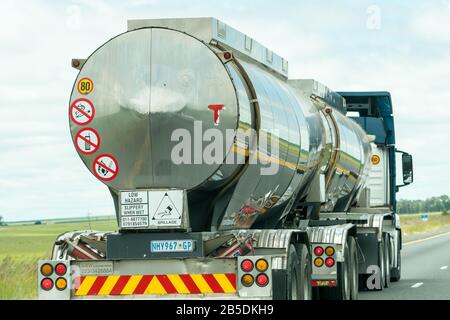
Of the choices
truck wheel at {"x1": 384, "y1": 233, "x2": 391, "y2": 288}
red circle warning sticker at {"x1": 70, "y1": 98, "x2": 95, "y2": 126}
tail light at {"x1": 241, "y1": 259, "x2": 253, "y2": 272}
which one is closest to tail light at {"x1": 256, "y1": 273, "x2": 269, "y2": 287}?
tail light at {"x1": 241, "y1": 259, "x2": 253, "y2": 272}

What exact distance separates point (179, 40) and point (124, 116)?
99cm

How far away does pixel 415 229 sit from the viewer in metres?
74.4

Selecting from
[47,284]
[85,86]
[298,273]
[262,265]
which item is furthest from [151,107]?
[298,273]

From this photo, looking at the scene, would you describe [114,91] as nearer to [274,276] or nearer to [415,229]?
[274,276]

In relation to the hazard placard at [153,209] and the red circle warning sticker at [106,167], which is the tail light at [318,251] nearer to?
the hazard placard at [153,209]

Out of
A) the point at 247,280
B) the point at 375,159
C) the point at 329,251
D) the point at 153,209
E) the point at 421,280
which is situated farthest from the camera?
the point at 375,159

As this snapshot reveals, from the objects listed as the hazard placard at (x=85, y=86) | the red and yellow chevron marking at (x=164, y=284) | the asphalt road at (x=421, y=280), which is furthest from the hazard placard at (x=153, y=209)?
the asphalt road at (x=421, y=280)

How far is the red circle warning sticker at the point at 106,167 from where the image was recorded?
12258 mm

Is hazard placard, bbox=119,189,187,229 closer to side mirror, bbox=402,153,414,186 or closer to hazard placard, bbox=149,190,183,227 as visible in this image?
hazard placard, bbox=149,190,183,227

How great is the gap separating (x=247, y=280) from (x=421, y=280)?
1292cm

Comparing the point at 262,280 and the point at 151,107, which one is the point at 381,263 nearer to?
the point at 262,280

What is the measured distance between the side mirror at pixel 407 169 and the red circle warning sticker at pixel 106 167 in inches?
557

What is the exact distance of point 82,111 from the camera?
40.1 ft
